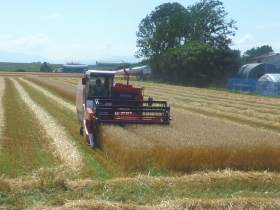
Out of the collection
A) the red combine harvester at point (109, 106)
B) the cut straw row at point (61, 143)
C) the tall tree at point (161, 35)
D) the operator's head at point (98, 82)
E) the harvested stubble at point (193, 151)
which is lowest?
the cut straw row at point (61, 143)

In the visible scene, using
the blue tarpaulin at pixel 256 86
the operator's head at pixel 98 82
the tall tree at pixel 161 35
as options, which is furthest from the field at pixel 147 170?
the tall tree at pixel 161 35

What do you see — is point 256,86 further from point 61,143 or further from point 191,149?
point 191,149

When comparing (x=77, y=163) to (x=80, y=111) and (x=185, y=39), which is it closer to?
(x=80, y=111)

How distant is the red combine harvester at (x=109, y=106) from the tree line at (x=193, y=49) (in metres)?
38.4

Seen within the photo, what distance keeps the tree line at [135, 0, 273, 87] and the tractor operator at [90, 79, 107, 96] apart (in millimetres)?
38904

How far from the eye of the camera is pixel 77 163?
9.35m

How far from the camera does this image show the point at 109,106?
11.7 metres

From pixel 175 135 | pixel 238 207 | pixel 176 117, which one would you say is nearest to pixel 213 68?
pixel 176 117

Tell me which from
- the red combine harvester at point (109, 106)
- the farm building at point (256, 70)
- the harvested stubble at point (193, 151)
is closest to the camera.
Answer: the harvested stubble at point (193, 151)

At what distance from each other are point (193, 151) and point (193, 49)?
44.1 m

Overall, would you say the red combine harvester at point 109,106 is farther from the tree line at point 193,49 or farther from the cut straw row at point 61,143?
the tree line at point 193,49

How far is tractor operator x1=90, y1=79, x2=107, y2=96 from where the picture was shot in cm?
1336

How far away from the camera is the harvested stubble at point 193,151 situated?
8.70m

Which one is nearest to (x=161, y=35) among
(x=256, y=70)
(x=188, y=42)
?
(x=188, y=42)
